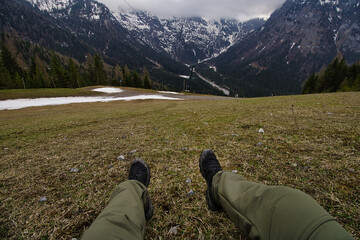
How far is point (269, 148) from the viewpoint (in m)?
4.25

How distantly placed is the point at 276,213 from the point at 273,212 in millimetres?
37

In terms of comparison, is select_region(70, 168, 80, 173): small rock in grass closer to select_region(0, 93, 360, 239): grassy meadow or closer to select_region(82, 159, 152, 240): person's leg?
select_region(0, 93, 360, 239): grassy meadow

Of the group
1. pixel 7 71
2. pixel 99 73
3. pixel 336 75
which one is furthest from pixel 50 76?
pixel 336 75

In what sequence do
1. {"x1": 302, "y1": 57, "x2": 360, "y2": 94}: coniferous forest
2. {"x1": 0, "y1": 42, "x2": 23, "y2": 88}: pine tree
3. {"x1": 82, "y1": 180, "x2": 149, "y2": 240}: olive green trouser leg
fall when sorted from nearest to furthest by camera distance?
{"x1": 82, "y1": 180, "x2": 149, "y2": 240}: olive green trouser leg → {"x1": 302, "y1": 57, "x2": 360, "y2": 94}: coniferous forest → {"x1": 0, "y1": 42, "x2": 23, "y2": 88}: pine tree

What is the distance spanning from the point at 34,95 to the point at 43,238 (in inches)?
1817

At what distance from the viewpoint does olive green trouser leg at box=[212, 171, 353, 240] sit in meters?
1.31

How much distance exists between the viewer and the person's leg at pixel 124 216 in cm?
168

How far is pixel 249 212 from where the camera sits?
6.08 ft

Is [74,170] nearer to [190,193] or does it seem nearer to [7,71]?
[190,193]

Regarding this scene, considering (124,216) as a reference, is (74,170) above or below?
below

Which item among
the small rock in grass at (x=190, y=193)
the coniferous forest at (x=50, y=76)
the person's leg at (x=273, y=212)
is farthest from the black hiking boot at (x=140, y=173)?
the coniferous forest at (x=50, y=76)

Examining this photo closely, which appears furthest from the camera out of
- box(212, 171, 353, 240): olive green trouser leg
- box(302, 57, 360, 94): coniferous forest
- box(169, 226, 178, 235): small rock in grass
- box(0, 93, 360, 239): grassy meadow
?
box(302, 57, 360, 94): coniferous forest

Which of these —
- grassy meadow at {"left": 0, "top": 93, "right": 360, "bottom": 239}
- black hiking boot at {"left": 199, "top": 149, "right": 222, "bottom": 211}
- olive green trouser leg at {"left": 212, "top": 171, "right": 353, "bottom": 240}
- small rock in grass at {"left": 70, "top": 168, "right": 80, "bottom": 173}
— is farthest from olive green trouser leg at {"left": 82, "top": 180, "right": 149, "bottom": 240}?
small rock in grass at {"left": 70, "top": 168, "right": 80, "bottom": 173}

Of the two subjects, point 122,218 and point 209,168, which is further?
point 209,168
